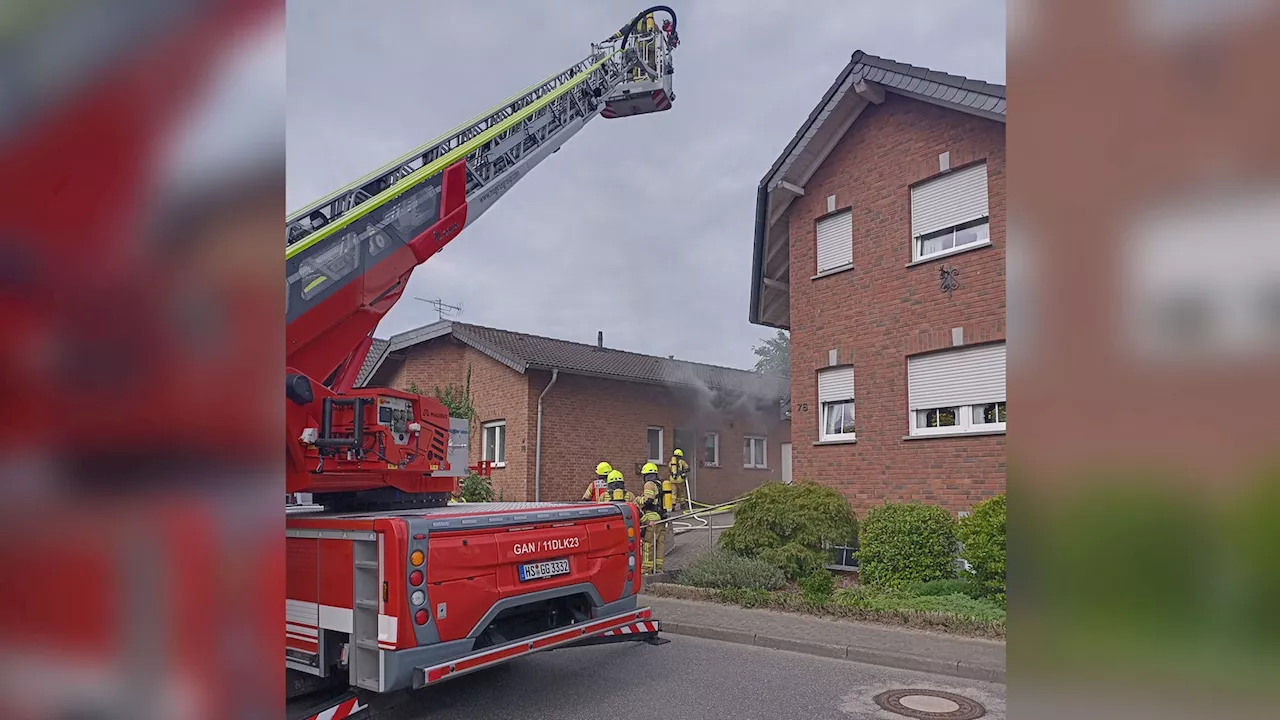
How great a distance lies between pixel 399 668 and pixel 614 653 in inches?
134

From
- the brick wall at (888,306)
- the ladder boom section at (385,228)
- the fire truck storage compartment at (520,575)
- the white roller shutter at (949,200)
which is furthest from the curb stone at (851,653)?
the white roller shutter at (949,200)

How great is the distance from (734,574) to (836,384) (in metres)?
4.55

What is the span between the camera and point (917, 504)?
11812mm

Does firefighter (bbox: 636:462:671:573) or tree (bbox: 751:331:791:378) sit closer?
firefighter (bbox: 636:462:671:573)

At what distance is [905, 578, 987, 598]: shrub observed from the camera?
1021 centimetres

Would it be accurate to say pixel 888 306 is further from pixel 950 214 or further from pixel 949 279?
pixel 950 214

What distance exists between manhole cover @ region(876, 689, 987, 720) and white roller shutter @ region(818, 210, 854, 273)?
898 centimetres

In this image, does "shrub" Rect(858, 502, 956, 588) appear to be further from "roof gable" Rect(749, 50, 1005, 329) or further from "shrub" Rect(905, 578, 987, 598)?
"roof gable" Rect(749, 50, 1005, 329)

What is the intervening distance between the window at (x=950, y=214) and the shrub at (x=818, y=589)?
5.30 meters

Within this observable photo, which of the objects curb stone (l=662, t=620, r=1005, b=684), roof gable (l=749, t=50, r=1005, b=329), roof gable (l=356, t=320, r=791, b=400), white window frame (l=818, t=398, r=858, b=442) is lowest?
curb stone (l=662, t=620, r=1005, b=684)

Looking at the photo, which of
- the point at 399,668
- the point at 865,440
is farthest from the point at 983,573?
the point at 399,668
